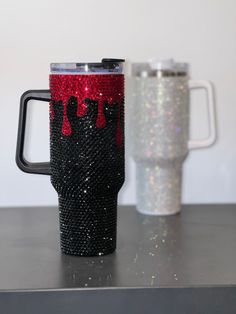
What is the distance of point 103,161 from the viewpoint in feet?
2.23

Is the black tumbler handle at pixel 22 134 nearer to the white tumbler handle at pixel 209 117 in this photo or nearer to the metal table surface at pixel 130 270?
the metal table surface at pixel 130 270

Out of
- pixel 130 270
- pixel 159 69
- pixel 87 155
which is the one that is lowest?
pixel 130 270

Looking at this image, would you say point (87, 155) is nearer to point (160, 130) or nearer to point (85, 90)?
point (85, 90)

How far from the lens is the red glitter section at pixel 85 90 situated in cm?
67

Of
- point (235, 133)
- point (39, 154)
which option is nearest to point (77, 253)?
point (39, 154)

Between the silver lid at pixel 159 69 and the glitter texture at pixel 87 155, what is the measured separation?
19 centimetres

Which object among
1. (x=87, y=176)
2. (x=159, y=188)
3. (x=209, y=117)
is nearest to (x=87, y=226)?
(x=87, y=176)

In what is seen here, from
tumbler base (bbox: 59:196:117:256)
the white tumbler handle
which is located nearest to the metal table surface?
tumbler base (bbox: 59:196:117:256)

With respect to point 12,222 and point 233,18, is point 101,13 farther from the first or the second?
point 12,222

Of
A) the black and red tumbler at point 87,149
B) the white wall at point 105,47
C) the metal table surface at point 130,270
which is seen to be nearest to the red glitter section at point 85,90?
the black and red tumbler at point 87,149

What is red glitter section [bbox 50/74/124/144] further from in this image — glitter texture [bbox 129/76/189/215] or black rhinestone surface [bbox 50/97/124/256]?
glitter texture [bbox 129/76/189/215]

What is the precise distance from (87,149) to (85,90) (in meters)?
0.07

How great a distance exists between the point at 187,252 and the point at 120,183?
11cm

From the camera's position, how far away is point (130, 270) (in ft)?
2.11
